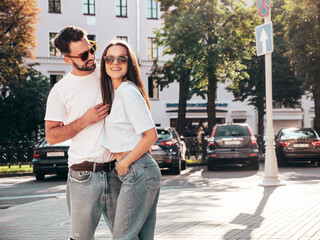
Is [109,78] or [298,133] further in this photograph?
[298,133]

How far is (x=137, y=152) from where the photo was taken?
11.0 ft

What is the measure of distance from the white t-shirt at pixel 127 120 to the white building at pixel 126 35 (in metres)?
37.6

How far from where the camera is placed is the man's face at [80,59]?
3.62 meters

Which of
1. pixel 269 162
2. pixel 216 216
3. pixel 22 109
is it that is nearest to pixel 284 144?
pixel 269 162

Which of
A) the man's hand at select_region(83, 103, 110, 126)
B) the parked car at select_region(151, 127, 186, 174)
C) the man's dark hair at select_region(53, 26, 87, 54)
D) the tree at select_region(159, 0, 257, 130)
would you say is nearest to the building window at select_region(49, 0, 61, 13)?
the tree at select_region(159, 0, 257, 130)

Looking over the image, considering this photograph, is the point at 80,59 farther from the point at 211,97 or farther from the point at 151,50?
the point at 151,50

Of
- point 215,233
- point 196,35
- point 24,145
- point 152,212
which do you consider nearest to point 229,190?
point 215,233

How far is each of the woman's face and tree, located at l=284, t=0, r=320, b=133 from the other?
842 inches

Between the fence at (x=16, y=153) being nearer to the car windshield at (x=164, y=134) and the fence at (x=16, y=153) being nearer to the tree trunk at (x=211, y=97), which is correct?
the car windshield at (x=164, y=134)

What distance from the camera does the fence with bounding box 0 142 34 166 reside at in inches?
870

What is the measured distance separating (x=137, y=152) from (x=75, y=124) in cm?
46

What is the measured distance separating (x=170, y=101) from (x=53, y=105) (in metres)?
41.6

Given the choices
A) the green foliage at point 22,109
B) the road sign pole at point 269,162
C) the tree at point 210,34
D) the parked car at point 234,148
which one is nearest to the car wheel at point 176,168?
the parked car at point 234,148

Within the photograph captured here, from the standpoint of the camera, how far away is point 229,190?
11.6m
